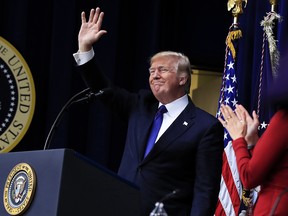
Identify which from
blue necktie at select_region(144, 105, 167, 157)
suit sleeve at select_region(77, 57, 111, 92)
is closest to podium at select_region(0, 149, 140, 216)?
blue necktie at select_region(144, 105, 167, 157)

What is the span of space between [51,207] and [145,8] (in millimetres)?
4170

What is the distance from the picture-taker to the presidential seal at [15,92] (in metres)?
5.80

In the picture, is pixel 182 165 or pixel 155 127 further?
pixel 155 127

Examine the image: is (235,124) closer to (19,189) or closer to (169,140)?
(169,140)

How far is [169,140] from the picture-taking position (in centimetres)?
358

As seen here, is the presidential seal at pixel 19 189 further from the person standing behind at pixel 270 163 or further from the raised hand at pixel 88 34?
the raised hand at pixel 88 34

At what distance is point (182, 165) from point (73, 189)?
3.79 feet

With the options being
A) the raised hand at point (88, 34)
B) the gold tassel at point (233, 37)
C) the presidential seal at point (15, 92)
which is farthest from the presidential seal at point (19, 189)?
the presidential seal at point (15, 92)

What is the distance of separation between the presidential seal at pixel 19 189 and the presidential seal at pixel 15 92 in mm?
3198

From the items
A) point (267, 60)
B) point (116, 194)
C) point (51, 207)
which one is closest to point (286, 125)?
point (116, 194)

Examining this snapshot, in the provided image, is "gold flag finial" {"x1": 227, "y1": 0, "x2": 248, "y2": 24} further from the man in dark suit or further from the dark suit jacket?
the dark suit jacket

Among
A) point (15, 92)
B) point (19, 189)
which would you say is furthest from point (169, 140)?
point (15, 92)

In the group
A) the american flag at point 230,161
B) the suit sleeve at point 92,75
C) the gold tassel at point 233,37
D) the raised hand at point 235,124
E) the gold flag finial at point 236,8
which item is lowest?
the american flag at point 230,161

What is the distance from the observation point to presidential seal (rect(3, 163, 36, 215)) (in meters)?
2.54
